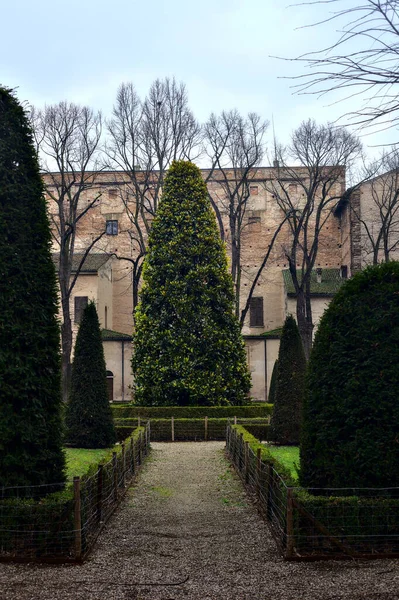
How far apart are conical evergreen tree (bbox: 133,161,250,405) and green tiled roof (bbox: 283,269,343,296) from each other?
611 inches

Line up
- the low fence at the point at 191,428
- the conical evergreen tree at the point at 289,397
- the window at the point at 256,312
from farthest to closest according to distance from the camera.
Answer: the window at the point at 256,312
the low fence at the point at 191,428
the conical evergreen tree at the point at 289,397

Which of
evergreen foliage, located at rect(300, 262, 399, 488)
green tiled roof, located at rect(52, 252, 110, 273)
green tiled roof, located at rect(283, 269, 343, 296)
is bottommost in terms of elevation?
evergreen foliage, located at rect(300, 262, 399, 488)

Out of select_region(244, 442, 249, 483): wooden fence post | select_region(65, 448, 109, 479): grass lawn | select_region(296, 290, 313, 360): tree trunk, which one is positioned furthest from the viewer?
select_region(296, 290, 313, 360): tree trunk

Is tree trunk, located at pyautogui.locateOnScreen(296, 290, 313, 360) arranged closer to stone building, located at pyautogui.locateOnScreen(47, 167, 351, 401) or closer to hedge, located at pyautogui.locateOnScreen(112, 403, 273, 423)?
hedge, located at pyautogui.locateOnScreen(112, 403, 273, 423)

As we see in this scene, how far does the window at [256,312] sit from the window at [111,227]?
10.4 meters

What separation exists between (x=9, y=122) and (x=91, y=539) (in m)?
5.35

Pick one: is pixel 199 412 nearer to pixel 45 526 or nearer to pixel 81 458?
pixel 81 458

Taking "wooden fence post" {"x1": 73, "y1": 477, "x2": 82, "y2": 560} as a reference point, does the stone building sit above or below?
above

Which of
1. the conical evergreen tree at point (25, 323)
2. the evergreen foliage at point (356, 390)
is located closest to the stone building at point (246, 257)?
the conical evergreen tree at point (25, 323)

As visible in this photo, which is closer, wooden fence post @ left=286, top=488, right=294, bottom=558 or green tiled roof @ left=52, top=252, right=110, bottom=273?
wooden fence post @ left=286, top=488, right=294, bottom=558

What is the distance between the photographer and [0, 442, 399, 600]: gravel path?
6.47 meters

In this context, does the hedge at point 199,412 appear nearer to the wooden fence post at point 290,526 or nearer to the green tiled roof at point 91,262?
the wooden fence post at point 290,526

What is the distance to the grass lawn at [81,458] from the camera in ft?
45.7

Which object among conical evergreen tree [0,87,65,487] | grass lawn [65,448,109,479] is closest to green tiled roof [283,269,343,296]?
grass lawn [65,448,109,479]
